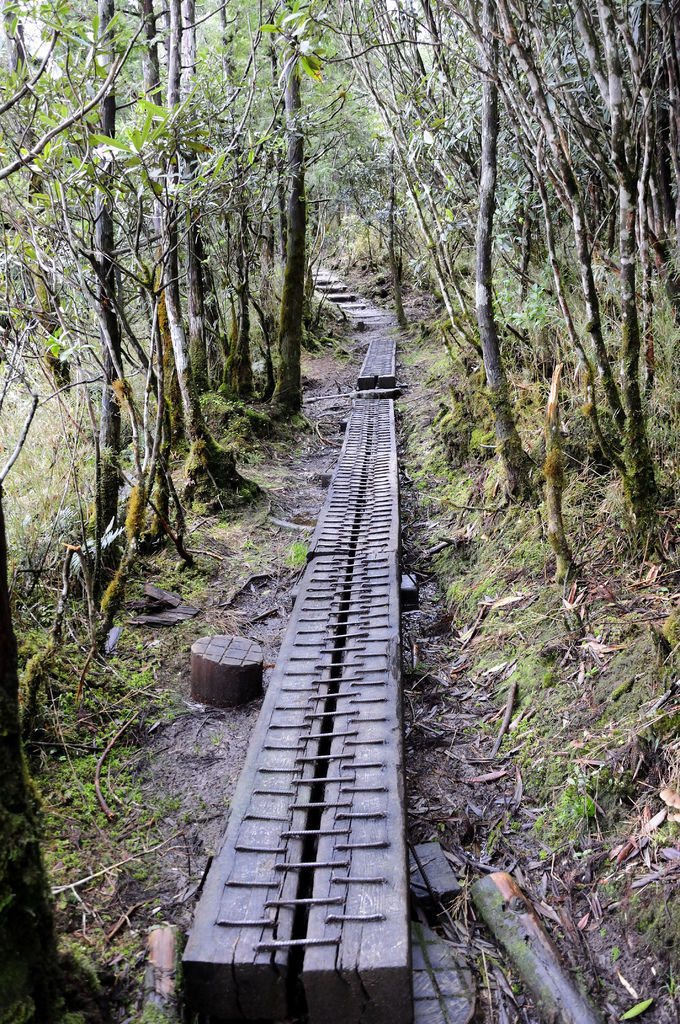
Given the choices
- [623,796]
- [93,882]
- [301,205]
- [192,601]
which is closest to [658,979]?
[623,796]

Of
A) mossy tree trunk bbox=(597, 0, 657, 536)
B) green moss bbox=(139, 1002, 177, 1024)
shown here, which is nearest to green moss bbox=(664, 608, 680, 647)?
mossy tree trunk bbox=(597, 0, 657, 536)

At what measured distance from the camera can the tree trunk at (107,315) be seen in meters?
4.42

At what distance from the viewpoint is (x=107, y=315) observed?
4.62 m

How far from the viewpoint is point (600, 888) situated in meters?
2.67

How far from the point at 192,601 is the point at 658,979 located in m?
3.80

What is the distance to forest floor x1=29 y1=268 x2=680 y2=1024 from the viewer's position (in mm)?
2506

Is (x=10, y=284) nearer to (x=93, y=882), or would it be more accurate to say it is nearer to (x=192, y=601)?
(x=192, y=601)

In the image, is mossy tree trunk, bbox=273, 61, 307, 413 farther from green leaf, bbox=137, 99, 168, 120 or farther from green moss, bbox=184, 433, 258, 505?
green leaf, bbox=137, 99, 168, 120

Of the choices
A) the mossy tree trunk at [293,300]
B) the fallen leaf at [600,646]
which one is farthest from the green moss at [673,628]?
the mossy tree trunk at [293,300]

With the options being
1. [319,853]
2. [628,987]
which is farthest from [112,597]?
[628,987]

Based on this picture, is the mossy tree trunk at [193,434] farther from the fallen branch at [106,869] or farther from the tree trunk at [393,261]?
the tree trunk at [393,261]

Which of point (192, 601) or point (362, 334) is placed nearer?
point (192, 601)

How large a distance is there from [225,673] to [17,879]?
2.28m

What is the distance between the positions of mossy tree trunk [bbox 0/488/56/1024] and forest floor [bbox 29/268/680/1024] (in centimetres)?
27
